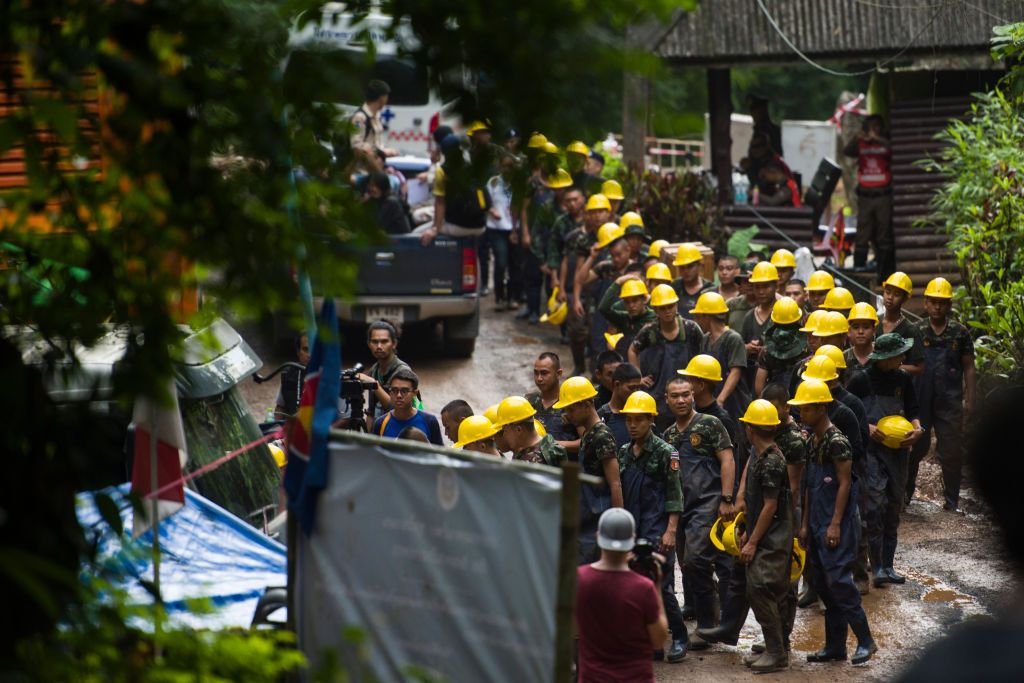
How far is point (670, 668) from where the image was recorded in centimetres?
998

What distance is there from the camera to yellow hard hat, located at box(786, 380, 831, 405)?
10266mm

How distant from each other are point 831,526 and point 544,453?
209 cm

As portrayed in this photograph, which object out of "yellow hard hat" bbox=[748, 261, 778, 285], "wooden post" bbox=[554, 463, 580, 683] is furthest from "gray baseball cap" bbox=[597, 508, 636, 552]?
"yellow hard hat" bbox=[748, 261, 778, 285]

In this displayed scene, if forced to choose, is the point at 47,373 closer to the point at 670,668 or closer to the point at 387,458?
the point at 387,458

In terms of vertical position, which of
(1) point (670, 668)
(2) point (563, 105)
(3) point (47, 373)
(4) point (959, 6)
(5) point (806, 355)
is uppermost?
(4) point (959, 6)

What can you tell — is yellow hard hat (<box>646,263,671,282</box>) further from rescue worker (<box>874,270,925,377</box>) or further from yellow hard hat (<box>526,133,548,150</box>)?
yellow hard hat (<box>526,133,548,150</box>)

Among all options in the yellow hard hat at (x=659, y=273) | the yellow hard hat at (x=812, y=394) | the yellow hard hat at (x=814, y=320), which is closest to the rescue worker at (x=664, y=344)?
the yellow hard hat at (x=814, y=320)

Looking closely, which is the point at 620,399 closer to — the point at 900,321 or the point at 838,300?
the point at 900,321

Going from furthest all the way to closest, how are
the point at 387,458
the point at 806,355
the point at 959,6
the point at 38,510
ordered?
the point at 959,6
the point at 806,355
the point at 387,458
the point at 38,510

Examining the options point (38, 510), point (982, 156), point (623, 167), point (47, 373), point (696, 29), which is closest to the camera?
point (38, 510)

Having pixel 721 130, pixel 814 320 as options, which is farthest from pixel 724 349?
pixel 721 130

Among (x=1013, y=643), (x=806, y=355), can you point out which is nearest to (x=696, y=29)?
(x=806, y=355)

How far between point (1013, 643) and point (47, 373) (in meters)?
3.16

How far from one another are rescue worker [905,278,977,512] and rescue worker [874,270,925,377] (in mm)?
147
